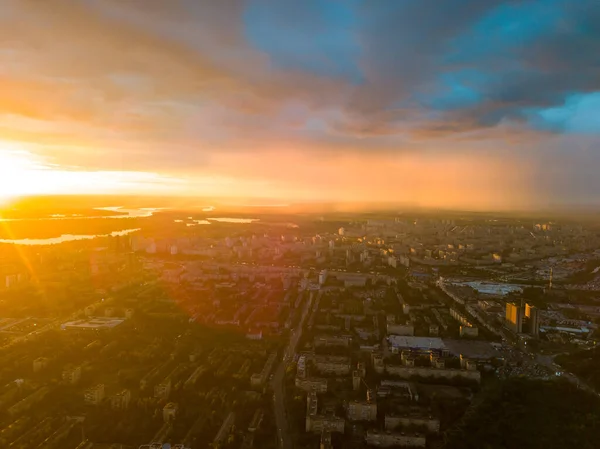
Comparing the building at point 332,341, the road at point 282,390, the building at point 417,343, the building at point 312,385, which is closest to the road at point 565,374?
the building at point 417,343

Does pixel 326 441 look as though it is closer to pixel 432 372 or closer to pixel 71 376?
pixel 432 372

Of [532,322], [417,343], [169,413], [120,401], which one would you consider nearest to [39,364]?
[120,401]

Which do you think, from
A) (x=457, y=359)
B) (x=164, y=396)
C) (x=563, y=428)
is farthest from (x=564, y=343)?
(x=164, y=396)

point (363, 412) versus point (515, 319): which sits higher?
point (515, 319)

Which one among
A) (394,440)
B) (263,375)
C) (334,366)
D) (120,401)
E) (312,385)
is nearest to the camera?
(394,440)

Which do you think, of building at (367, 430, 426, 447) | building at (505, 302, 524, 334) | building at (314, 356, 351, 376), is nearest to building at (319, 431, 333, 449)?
building at (367, 430, 426, 447)

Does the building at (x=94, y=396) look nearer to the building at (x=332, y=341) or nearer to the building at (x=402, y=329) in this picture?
the building at (x=332, y=341)

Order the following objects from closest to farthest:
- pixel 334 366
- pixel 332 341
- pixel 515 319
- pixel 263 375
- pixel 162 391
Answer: pixel 162 391
pixel 263 375
pixel 334 366
pixel 332 341
pixel 515 319

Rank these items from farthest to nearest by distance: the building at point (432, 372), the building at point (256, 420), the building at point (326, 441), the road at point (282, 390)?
the building at point (432, 372) < the building at point (256, 420) < the road at point (282, 390) < the building at point (326, 441)
